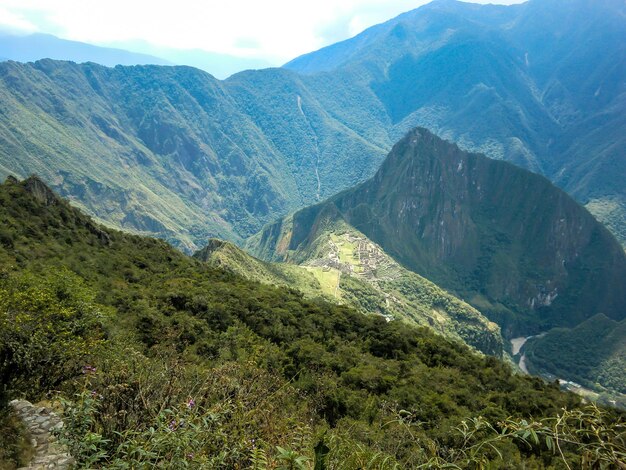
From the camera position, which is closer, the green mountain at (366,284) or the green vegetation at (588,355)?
the green mountain at (366,284)

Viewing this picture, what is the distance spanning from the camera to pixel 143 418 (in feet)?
30.8

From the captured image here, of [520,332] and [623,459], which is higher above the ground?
[623,459]

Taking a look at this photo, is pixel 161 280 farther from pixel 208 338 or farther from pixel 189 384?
pixel 189 384

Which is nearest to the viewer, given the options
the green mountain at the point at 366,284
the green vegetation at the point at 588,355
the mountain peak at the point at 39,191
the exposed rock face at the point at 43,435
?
the exposed rock face at the point at 43,435

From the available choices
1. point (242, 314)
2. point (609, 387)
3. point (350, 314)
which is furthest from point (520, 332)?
point (242, 314)

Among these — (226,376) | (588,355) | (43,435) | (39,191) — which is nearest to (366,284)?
(588,355)

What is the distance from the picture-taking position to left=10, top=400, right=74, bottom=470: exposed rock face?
9.22 m

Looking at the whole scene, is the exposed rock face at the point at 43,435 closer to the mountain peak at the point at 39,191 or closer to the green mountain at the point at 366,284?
the mountain peak at the point at 39,191

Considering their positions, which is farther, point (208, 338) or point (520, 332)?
point (520, 332)

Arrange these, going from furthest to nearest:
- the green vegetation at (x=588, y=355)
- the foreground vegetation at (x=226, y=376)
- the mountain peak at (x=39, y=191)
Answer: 1. the green vegetation at (x=588, y=355)
2. the mountain peak at (x=39, y=191)
3. the foreground vegetation at (x=226, y=376)

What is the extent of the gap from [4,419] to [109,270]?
1557 inches

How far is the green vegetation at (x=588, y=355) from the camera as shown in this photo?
143 m

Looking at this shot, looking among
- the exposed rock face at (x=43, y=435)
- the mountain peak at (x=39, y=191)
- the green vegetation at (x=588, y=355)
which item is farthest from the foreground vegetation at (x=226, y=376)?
the green vegetation at (x=588, y=355)

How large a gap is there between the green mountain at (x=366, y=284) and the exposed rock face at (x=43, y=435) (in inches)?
3135
